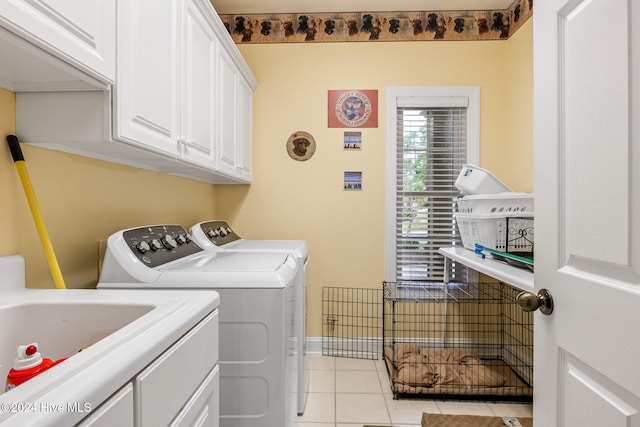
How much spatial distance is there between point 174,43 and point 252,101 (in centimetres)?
148

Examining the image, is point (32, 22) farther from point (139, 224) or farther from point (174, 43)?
point (139, 224)

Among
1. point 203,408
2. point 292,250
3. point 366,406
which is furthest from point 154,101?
point 366,406

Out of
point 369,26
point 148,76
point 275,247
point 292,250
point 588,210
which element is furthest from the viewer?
point 369,26

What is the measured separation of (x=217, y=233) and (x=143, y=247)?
2.92ft

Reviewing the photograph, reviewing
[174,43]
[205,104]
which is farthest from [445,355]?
[174,43]

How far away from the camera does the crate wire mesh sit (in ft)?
9.41

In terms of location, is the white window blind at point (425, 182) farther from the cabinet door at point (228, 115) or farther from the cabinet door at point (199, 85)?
the cabinet door at point (199, 85)

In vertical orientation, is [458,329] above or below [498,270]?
below

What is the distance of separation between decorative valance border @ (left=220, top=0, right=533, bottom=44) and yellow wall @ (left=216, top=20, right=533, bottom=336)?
0.06 meters

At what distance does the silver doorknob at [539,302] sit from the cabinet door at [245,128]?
6.30 feet

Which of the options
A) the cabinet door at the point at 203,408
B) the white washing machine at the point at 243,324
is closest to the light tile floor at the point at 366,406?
the white washing machine at the point at 243,324

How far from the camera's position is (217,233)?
2.35 metres

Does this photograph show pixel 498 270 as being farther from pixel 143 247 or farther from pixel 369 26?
pixel 369 26

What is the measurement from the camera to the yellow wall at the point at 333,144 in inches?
111
